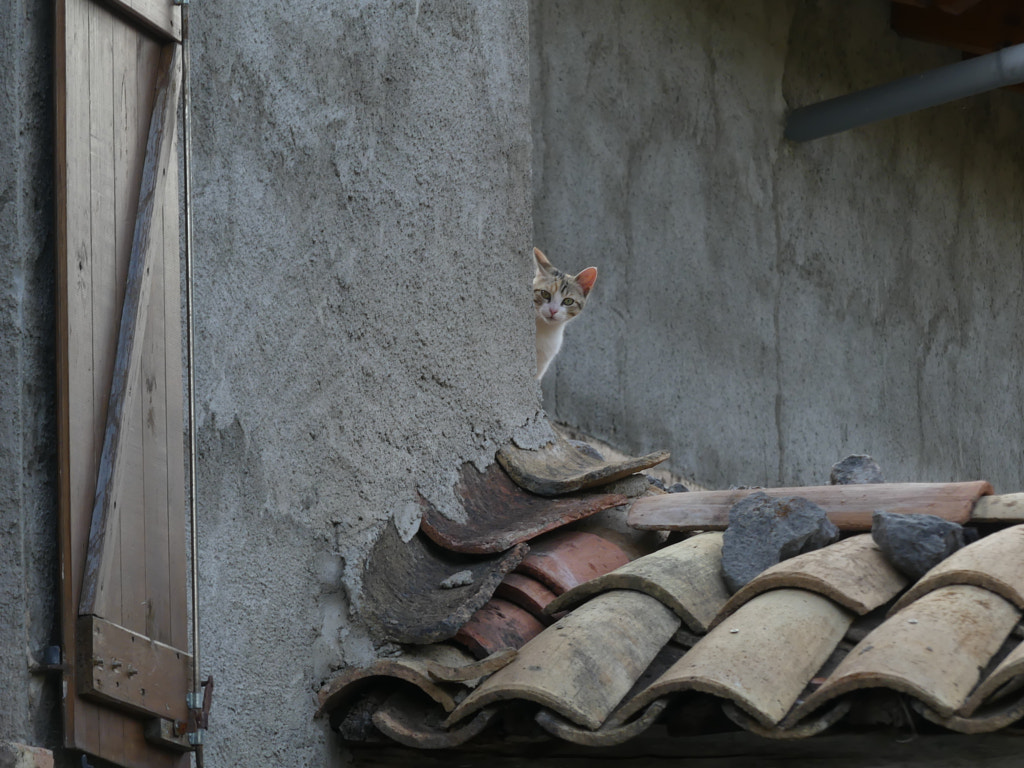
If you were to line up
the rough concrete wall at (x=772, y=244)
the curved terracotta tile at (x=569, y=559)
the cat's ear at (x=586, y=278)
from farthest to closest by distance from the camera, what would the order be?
the rough concrete wall at (x=772, y=244)
the cat's ear at (x=586, y=278)
the curved terracotta tile at (x=569, y=559)

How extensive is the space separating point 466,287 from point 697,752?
1.31m

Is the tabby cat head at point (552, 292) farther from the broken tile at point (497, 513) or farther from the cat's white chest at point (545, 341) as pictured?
the broken tile at point (497, 513)

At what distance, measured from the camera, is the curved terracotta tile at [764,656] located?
216 cm

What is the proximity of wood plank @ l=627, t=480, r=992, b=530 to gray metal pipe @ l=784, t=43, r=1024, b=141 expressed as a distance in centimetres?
439

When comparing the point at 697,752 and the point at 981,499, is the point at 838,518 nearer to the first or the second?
the point at 981,499

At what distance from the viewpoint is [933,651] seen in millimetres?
2115

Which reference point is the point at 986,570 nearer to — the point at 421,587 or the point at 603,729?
the point at 603,729

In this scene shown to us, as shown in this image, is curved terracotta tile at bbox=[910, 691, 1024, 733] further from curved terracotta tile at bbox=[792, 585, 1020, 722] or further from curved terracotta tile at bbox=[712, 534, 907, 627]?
curved terracotta tile at bbox=[712, 534, 907, 627]

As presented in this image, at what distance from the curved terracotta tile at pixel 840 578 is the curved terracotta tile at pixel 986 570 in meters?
0.07

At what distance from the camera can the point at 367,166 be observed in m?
2.92

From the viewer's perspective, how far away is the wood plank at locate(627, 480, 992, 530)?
283 cm

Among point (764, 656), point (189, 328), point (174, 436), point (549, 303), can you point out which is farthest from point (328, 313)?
point (549, 303)

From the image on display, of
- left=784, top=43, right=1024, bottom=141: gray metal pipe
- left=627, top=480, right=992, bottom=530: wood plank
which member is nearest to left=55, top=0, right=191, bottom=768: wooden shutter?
left=627, top=480, right=992, bottom=530: wood plank

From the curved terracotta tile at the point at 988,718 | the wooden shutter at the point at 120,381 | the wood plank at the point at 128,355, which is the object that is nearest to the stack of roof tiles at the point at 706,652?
the curved terracotta tile at the point at 988,718
